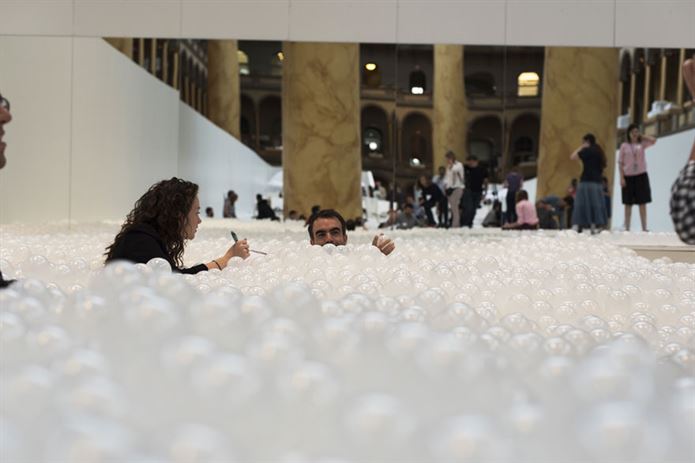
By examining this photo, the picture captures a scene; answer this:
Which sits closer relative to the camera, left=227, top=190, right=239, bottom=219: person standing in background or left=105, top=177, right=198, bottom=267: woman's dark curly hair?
left=105, top=177, right=198, bottom=267: woman's dark curly hair

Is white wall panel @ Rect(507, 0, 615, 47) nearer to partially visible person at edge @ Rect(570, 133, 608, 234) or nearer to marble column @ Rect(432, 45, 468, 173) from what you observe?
marble column @ Rect(432, 45, 468, 173)

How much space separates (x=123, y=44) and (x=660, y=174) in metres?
5.45

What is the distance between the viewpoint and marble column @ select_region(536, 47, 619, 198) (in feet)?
26.8

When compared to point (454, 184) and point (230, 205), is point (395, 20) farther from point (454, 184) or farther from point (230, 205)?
point (230, 205)

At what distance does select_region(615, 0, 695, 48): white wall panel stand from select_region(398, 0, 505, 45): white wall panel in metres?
1.17

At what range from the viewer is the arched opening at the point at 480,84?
799 centimetres

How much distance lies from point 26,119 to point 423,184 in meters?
3.76

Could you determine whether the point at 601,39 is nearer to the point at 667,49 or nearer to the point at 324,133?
the point at 667,49

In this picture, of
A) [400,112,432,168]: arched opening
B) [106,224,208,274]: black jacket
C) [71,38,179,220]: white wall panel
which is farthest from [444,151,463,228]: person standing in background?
[106,224,208,274]: black jacket

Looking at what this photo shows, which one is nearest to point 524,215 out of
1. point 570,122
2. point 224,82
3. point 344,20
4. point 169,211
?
point 570,122

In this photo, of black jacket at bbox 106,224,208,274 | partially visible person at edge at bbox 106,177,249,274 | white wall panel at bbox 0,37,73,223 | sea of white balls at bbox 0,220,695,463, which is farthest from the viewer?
white wall panel at bbox 0,37,73,223

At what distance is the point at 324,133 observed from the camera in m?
8.18

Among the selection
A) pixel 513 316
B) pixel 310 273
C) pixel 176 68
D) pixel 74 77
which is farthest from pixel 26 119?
pixel 513 316

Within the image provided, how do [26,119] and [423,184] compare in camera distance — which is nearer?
[26,119]
